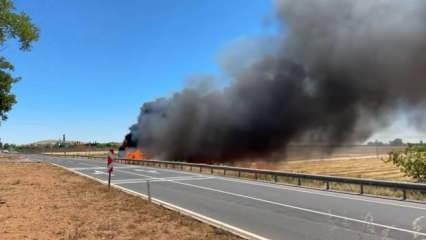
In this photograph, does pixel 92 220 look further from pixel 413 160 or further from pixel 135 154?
pixel 135 154

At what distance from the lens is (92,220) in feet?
31.6

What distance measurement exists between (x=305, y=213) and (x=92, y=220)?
15.8 ft

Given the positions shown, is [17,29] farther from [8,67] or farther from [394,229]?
[8,67]

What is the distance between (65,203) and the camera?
12.7 m

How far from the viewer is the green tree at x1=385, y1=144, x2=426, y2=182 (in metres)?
18.7

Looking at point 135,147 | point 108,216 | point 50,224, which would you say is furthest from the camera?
point 135,147

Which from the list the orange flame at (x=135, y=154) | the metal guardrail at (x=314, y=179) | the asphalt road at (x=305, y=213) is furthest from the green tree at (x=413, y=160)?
the orange flame at (x=135, y=154)

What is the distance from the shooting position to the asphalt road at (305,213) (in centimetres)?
837

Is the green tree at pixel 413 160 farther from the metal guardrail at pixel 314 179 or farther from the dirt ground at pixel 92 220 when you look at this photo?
the dirt ground at pixel 92 220

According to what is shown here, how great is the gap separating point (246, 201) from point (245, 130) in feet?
69.0

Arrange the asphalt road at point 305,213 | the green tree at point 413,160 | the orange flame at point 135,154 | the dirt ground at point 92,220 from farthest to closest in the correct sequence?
the orange flame at point 135,154
the green tree at point 413,160
the asphalt road at point 305,213
the dirt ground at point 92,220

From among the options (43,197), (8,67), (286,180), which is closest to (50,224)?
(43,197)

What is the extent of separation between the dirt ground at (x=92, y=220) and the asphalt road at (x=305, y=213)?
1.02m

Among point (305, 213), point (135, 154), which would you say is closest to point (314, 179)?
point (305, 213)
